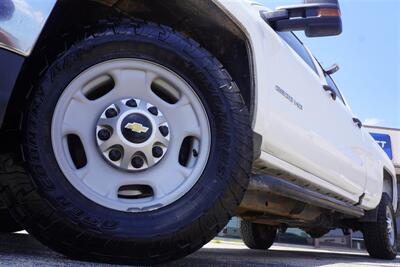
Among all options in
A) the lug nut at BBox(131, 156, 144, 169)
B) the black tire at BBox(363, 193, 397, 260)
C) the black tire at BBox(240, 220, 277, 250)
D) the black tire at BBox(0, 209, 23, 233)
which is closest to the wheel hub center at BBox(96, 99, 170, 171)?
the lug nut at BBox(131, 156, 144, 169)

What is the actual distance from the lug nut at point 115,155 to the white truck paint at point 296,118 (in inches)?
31.5

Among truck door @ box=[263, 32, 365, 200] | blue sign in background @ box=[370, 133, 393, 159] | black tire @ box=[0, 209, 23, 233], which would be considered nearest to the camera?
truck door @ box=[263, 32, 365, 200]

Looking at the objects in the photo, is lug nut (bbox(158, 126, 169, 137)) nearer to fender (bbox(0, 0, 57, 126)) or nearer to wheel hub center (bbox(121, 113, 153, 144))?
wheel hub center (bbox(121, 113, 153, 144))

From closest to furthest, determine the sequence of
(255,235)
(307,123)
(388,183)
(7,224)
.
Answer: (307,123)
(7,224)
(388,183)
(255,235)

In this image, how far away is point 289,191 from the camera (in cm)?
307

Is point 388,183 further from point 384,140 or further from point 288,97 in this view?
point 384,140

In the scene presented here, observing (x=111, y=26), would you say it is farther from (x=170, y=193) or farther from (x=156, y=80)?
(x=170, y=193)

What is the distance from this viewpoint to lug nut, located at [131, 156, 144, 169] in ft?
6.48

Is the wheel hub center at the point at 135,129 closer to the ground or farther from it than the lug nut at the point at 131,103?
closer to the ground

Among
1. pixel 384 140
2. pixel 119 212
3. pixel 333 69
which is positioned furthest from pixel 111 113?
pixel 384 140

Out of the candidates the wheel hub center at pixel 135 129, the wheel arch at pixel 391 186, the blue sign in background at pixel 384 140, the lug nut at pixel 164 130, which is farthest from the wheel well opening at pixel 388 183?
the blue sign in background at pixel 384 140

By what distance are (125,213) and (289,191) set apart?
148 centimetres

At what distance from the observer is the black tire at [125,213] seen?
1.79 meters

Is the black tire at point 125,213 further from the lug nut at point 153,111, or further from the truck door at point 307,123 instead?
the truck door at point 307,123
